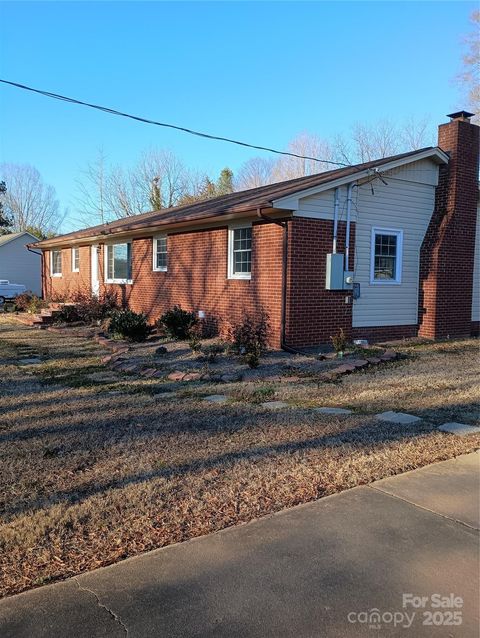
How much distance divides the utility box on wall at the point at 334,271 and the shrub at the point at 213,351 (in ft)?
8.32

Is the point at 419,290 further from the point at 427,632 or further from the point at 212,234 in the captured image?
the point at 427,632

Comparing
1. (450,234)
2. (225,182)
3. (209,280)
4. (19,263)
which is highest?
(225,182)

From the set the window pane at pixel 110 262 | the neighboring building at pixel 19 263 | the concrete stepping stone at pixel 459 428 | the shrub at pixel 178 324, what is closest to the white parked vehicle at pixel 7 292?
the neighboring building at pixel 19 263

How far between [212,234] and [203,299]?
1602 millimetres

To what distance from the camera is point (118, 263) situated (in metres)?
18.1

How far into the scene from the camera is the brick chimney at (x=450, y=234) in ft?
41.4

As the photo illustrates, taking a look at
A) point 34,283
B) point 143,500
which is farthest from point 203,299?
point 34,283

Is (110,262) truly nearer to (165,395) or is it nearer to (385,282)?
(385,282)

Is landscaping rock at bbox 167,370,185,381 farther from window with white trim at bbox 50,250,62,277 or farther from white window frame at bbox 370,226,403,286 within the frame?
window with white trim at bbox 50,250,62,277

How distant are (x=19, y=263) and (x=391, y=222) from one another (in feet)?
115

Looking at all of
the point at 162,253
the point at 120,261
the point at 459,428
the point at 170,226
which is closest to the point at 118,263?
the point at 120,261

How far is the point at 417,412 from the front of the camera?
6340 mm

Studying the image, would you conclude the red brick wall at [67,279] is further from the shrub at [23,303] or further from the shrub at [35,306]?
the shrub at [23,303]

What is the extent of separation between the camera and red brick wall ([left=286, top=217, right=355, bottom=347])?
1076 cm
